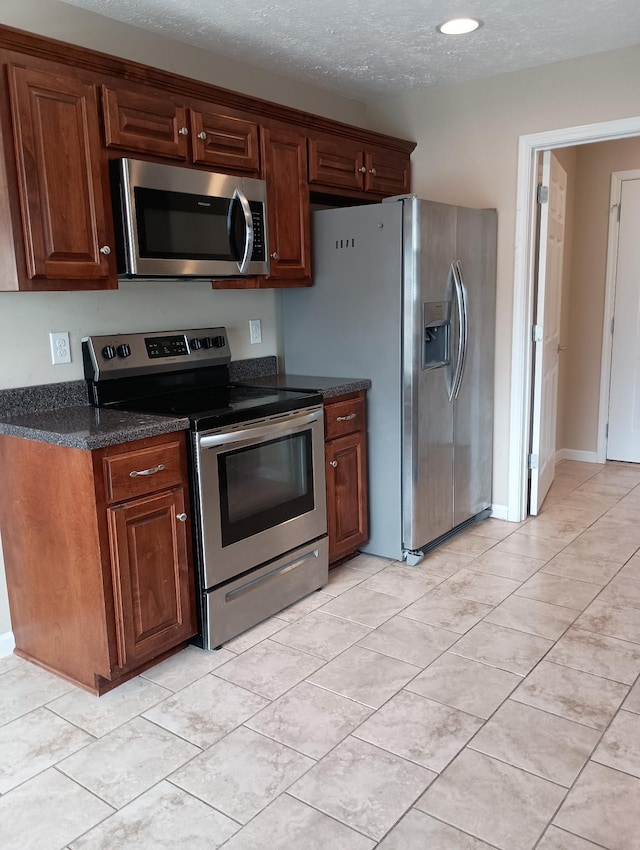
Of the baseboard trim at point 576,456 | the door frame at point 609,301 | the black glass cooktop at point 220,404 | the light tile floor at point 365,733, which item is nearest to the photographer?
the light tile floor at point 365,733

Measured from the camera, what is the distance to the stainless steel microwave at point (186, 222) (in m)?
2.42

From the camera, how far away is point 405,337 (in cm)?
315

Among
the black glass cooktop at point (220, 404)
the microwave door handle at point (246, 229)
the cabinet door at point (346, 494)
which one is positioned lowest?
the cabinet door at point (346, 494)

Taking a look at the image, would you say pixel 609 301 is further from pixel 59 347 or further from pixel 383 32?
pixel 59 347

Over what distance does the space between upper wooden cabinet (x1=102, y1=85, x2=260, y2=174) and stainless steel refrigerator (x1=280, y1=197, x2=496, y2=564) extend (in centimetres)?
59

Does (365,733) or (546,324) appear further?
(546,324)

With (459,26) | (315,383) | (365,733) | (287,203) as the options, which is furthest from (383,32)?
(365,733)

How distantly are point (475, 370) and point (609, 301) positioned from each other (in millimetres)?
1969

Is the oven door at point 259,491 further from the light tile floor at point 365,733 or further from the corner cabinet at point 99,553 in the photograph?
the light tile floor at point 365,733

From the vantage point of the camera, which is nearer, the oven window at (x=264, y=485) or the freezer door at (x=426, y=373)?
the oven window at (x=264, y=485)

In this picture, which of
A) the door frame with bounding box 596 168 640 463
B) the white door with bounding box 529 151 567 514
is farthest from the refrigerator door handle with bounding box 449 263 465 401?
the door frame with bounding box 596 168 640 463

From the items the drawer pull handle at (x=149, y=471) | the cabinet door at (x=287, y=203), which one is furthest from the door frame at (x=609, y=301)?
the drawer pull handle at (x=149, y=471)

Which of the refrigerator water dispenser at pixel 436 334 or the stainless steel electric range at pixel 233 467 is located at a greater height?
the refrigerator water dispenser at pixel 436 334

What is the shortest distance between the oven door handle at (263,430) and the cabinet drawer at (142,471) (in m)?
0.12
